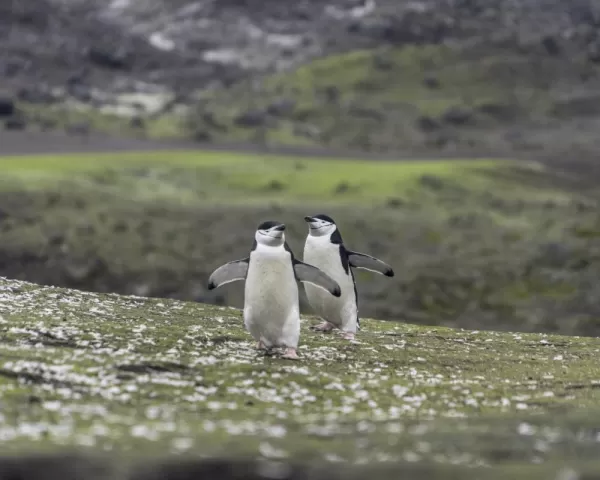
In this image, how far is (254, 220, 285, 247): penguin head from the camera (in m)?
9.92

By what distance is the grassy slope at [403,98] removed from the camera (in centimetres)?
4119

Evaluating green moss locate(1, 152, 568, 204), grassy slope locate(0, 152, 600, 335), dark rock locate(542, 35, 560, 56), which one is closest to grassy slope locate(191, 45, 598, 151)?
dark rock locate(542, 35, 560, 56)

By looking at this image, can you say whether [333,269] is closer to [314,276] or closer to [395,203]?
[314,276]

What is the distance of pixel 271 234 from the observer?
9.93 m

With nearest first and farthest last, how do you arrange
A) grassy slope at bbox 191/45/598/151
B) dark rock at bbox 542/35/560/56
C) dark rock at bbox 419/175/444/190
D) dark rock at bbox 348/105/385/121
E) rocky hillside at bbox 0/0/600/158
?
dark rock at bbox 419/175/444/190 → grassy slope at bbox 191/45/598/151 → rocky hillside at bbox 0/0/600/158 → dark rock at bbox 348/105/385/121 → dark rock at bbox 542/35/560/56

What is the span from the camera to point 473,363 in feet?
34.0

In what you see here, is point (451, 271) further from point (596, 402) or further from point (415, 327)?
point (596, 402)

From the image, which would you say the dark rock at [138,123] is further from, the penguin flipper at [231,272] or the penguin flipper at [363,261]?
the penguin flipper at [231,272]

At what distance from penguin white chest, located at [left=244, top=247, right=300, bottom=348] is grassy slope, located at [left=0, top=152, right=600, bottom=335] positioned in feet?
33.5

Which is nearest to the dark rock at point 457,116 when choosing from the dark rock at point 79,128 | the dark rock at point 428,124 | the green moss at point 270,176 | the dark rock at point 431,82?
the dark rock at point 428,124

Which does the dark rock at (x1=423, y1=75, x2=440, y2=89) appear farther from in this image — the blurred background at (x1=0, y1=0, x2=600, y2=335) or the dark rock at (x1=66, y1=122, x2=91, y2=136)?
the dark rock at (x1=66, y1=122, x2=91, y2=136)

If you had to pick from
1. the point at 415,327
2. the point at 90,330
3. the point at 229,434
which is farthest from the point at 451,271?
the point at 229,434

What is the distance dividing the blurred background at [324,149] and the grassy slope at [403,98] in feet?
0.50

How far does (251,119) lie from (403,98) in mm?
8031
